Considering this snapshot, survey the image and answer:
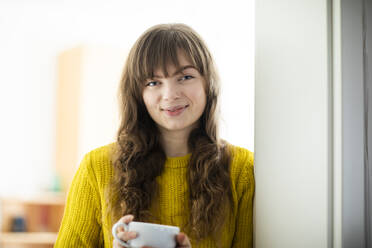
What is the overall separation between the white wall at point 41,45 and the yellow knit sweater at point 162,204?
6.56ft

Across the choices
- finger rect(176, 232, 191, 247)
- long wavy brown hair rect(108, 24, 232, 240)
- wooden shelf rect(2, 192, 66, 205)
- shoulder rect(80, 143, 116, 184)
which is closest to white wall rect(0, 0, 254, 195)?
wooden shelf rect(2, 192, 66, 205)

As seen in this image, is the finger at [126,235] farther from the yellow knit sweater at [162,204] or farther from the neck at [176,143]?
the neck at [176,143]

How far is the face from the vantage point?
37.3 inches

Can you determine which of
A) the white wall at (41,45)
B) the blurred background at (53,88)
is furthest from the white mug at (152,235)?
the blurred background at (53,88)

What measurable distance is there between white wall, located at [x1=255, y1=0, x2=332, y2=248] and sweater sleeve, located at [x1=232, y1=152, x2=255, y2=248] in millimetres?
167

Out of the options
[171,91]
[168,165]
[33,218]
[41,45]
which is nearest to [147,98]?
[171,91]

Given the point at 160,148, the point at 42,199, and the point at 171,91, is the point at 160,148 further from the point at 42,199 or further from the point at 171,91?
the point at 42,199

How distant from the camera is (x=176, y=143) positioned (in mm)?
1075

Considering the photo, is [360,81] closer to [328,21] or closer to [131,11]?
[328,21]

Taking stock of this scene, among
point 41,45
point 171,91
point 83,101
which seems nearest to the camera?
point 171,91

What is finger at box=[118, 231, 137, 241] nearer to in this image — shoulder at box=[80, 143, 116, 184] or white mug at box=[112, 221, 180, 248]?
white mug at box=[112, 221, 180, 248]

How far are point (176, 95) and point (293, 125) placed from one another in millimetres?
355

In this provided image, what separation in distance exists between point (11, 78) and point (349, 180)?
352cm

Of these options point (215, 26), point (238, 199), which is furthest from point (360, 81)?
point (215, 26)
